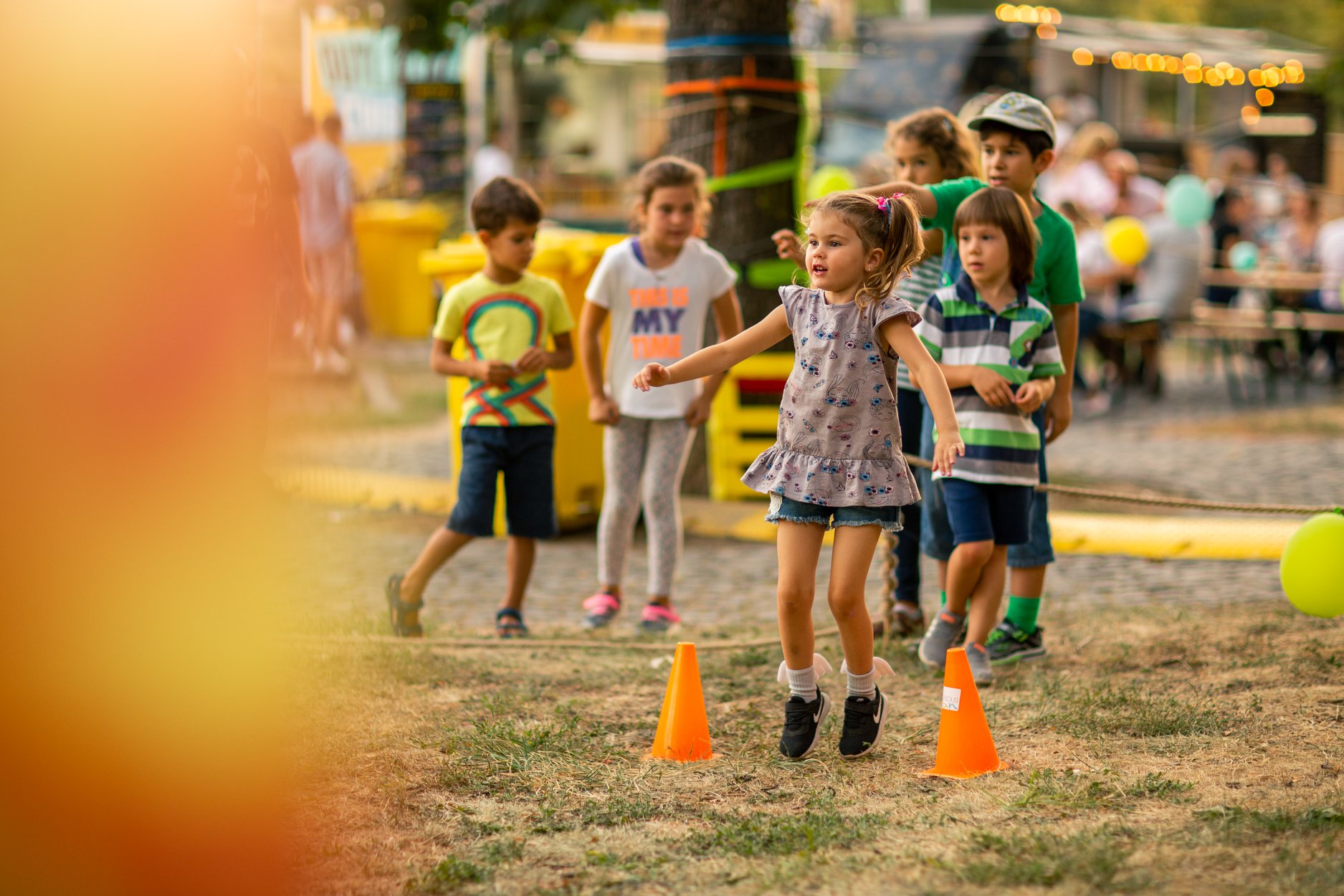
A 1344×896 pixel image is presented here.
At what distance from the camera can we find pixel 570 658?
503cm

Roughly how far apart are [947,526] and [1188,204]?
9.20m

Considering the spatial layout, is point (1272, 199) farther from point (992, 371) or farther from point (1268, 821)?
point (1268, 821)

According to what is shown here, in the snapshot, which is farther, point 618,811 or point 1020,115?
point 1020,115

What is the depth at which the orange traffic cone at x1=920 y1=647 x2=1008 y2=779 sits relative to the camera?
3.67 m

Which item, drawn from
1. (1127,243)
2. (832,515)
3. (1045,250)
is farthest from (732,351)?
(1127,243)

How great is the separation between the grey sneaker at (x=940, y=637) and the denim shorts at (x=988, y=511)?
281mm

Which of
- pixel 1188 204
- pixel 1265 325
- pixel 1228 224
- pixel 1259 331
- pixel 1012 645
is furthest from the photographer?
pixel 1228 224

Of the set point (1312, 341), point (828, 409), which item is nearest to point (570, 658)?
point (828, 409)

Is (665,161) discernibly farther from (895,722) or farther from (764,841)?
(764,841)

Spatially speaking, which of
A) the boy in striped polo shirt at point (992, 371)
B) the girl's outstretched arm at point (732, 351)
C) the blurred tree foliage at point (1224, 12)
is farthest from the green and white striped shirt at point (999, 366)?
the blurred tree foliage at point (1224, 12)

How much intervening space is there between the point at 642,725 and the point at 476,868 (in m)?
1.14

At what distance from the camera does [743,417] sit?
7.86 metres

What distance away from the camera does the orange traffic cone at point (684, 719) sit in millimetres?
3848

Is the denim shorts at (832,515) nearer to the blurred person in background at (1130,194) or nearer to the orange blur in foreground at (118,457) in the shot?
the orange blur in foreground at (118,457)
